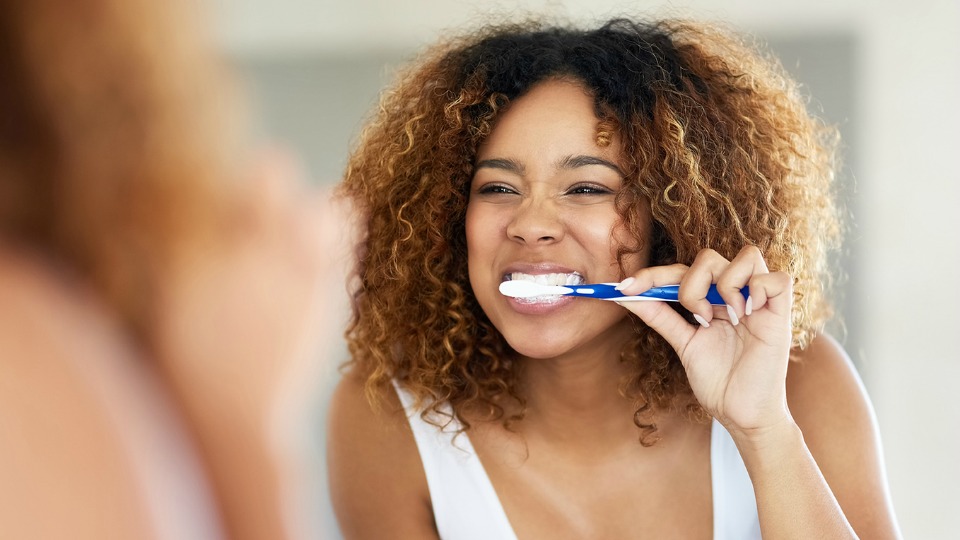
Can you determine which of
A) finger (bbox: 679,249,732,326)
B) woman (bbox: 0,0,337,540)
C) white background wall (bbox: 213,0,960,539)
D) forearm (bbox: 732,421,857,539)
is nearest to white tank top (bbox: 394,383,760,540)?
forearm (bbox: 732,421,857,539)

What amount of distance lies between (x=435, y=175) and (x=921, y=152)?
77.9 inches

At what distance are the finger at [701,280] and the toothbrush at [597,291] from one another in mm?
26

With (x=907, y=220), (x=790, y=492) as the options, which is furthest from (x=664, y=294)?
(x=907, y=220)

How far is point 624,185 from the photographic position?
1.25m

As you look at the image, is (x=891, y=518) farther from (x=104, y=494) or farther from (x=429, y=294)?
(x=104, y=494)

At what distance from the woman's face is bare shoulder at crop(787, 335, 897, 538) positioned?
32 centimetres

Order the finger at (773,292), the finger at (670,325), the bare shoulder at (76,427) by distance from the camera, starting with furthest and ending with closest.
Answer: the finger at (670,325), the finger at (773,292), the bare shoulder at (76,427)

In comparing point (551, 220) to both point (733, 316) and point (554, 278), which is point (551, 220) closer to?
point (554, 278)

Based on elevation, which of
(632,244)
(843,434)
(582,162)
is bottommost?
(843,434)

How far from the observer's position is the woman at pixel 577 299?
4.11 feet

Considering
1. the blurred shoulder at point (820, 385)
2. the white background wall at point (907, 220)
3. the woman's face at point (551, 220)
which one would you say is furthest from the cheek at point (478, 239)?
the white background wall at point (907, 220)

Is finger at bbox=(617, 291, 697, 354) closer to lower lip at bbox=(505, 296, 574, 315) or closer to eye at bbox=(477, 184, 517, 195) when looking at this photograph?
lower lip at bbox=(505, 296, 574, 315)

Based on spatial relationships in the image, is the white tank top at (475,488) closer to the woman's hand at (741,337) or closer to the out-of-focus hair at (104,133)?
the woman's hand at (741,337)

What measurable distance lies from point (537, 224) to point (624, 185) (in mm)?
134
